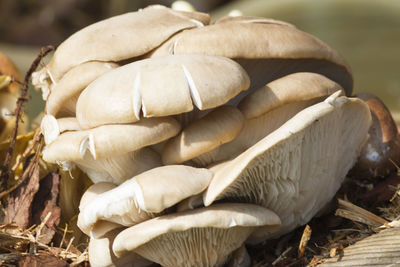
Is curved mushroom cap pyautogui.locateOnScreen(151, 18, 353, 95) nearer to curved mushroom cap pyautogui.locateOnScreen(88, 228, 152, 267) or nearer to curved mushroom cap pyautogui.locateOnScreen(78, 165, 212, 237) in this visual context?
curved mushroom cap pyautogui.locateOnScreen(78, 165, 212, 237)

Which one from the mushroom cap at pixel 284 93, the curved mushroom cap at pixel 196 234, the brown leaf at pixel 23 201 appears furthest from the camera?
the brown leaf at pixel 23 201

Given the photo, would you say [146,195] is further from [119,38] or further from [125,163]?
[119,38]

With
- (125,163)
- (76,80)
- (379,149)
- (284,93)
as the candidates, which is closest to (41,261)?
(125,163)

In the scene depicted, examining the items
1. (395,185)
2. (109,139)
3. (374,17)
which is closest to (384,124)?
(395,185)

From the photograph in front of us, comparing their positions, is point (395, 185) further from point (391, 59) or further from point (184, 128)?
point (391, 59)

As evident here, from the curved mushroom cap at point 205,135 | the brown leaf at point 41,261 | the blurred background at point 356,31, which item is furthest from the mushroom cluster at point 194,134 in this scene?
the blurred background at point 356,31

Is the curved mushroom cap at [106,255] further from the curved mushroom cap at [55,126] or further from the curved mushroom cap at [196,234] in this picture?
the curved mushroom cap at [55,126]
